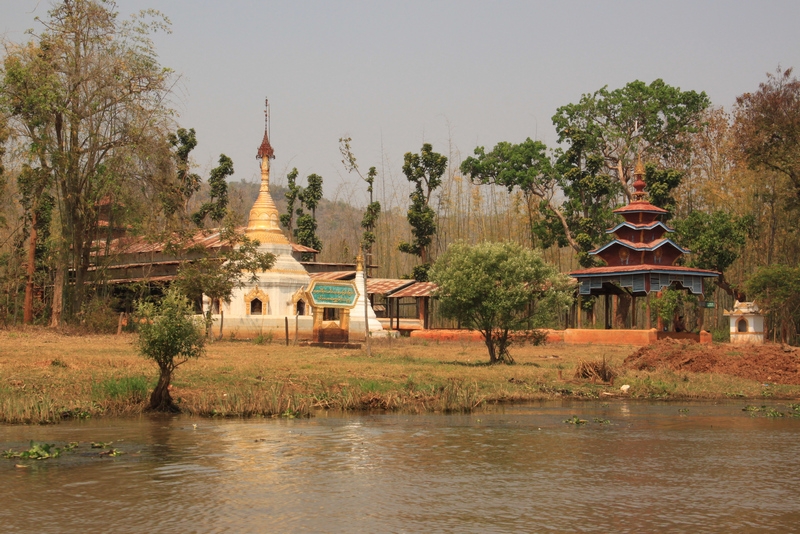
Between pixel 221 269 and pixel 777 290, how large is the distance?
875 inches

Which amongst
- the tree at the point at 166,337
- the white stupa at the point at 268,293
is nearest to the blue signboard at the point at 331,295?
the white stupa at the point at 268,293

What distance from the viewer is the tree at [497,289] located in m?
28.5

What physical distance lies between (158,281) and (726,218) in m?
28.8

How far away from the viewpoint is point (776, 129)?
1591 inches

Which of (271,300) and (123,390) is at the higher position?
(271,300)

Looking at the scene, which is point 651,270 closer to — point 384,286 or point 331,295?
point 331,295

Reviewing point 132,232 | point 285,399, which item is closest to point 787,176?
point 132,232

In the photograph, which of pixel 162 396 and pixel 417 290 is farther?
pixel 417 290

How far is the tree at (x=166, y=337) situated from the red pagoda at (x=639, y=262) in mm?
27012

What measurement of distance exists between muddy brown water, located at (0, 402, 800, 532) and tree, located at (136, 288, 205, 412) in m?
0.81

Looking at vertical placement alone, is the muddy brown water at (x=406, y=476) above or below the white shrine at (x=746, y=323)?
below

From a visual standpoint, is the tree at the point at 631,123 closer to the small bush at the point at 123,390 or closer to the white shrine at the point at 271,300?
the white shrine at the point at 271,300

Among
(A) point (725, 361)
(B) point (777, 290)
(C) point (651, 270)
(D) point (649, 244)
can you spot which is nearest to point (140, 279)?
(D) point (649, 244)

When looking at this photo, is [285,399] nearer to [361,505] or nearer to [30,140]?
[361,505]
